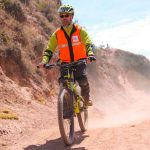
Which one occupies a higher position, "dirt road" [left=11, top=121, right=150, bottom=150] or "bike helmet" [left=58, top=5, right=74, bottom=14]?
"bike helmet" [left=58, top=5, right=74, bottom=14]

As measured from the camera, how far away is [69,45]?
931 centimetres

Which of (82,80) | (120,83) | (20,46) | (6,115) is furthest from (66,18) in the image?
(120,83)

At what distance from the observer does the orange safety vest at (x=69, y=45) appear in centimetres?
932

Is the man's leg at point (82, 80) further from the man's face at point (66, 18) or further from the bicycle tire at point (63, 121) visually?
the man's face at point (66, 18)

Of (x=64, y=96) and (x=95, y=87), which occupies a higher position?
(x=64, y=96)

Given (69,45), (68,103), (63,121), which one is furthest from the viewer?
(69,45)

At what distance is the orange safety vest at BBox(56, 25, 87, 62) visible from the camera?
9.32 meters

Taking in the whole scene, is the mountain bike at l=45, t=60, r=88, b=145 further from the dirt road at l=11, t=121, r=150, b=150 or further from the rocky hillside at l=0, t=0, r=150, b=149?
the rocky hillside at l=0, t=0, r=150, b=149

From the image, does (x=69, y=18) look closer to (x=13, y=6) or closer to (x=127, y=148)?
(x=127, y=148)

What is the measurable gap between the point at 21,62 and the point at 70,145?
39.5 ft

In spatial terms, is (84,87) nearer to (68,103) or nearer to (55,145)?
(68,103)

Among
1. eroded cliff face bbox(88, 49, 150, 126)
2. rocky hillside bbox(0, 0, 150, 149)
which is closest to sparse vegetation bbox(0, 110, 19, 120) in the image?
rocky hillside bbox(0, 0, 150, 149)

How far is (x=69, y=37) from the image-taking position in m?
9.34

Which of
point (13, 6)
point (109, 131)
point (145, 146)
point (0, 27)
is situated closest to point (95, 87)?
point (13, 6)
